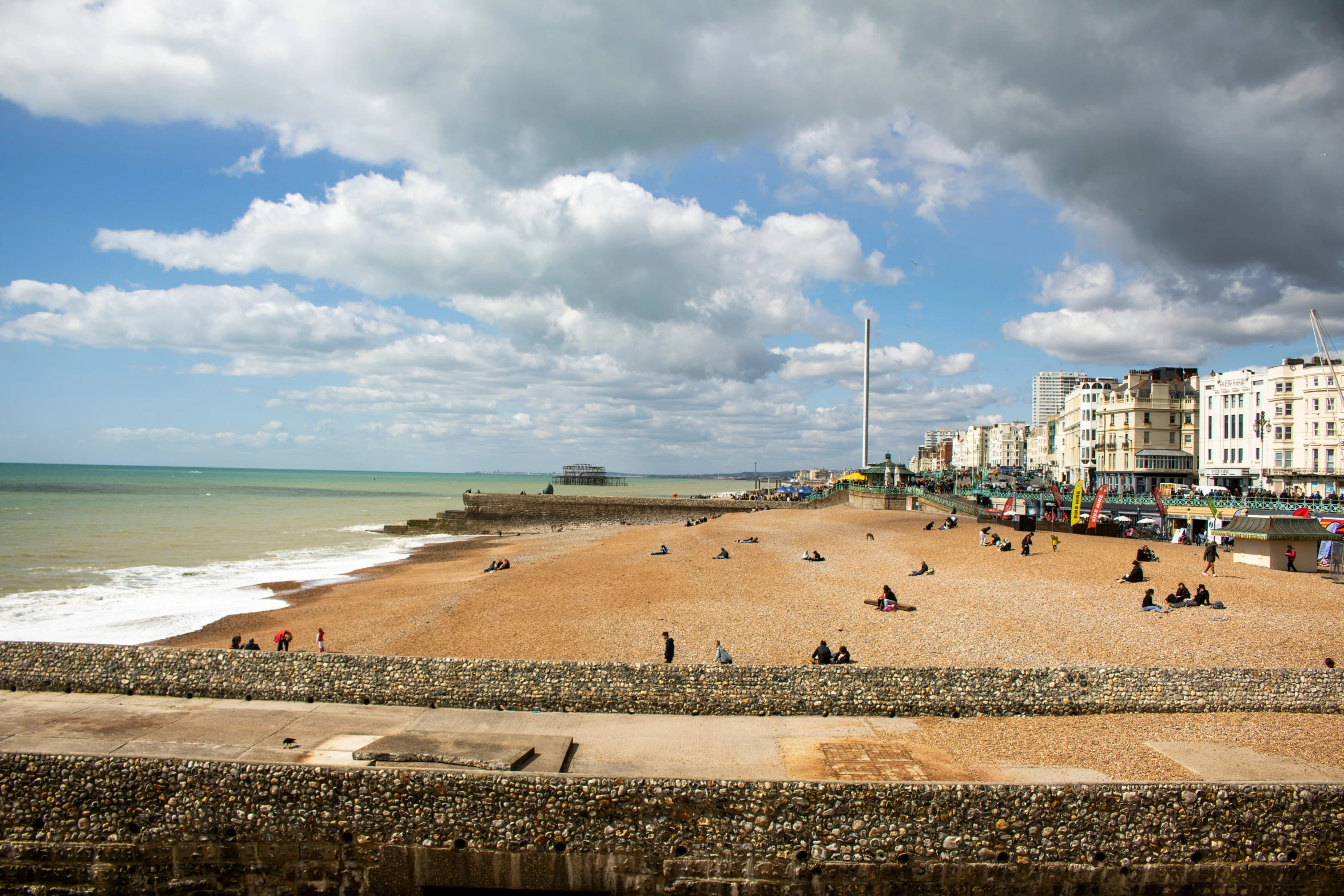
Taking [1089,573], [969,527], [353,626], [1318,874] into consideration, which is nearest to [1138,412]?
[969,527]

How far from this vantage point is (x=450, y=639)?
19.5 meters

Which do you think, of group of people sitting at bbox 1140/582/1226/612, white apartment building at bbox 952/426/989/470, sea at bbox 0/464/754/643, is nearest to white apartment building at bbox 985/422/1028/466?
white apartment building at bbox 952/426/989/470

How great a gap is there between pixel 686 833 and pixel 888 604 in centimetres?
1214

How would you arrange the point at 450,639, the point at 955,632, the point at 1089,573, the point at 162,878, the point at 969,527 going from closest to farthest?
the point at 162,878 < the point at 955,632 < the point at 450,639 < the point at 1089,573 < the point at 969,527

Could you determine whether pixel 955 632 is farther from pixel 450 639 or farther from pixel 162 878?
pixel 162 878

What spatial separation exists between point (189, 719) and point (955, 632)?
53.5 ft

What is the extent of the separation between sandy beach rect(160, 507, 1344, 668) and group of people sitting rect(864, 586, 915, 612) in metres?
0.30

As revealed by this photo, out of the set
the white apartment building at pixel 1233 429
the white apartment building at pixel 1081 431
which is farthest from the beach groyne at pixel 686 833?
the white apartment building at pixel 1081 431

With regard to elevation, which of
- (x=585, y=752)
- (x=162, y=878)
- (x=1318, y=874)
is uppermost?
(x=585, y=752)

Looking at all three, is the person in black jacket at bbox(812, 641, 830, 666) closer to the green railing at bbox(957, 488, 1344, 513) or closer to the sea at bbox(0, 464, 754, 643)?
the sea at bbox(0, 464, 754, 643)

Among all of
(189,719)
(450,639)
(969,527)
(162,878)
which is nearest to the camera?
(162,878)

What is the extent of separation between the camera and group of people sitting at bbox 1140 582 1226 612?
19.1 meters

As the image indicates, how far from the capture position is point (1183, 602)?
19.6 m

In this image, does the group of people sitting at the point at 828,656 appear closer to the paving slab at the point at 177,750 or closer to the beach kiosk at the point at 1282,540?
the paving slab at the point at 177,750
